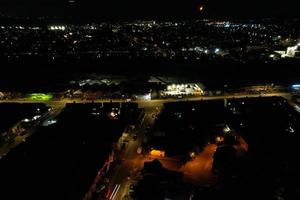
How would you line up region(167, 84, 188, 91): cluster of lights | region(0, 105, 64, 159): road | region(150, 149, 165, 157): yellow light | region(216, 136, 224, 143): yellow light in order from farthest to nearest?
region(167, 84, 188, 91): cluster of lights → region(216, 136, 224, 143): yellow light → region(0, 105, 64, 159): road → region(150, 149, 165, 157): yellow light

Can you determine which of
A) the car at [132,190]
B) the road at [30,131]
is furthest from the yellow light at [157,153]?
the road at [30,131]

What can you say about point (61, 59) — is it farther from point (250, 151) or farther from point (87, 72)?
point (250, 151)

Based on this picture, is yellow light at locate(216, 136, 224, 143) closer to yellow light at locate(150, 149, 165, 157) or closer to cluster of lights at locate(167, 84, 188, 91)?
yellow light at locate(150, 149, 165, 157)

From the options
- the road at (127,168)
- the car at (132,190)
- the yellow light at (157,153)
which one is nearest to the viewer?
the car at (132,190)

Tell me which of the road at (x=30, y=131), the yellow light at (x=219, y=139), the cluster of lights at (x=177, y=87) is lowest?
the yellow light at (x=219, y=139)

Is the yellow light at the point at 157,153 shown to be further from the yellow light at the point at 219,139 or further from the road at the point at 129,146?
the yellow light at the point at 219,139

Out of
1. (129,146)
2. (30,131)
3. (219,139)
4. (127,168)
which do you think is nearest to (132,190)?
(127,168)

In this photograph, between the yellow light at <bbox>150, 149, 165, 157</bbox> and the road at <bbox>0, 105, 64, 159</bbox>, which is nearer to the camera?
the yellow light at <bbox>150, 149, 165, 157</bbox>

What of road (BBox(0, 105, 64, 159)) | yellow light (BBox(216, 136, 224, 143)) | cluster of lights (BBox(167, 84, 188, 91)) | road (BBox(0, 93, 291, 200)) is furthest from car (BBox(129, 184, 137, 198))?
cluster of lights (BBox(167, 84, 188, 91))

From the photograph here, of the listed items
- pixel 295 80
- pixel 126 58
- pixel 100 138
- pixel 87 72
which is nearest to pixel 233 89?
pixel 295 80

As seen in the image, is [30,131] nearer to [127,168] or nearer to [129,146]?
[129,146]

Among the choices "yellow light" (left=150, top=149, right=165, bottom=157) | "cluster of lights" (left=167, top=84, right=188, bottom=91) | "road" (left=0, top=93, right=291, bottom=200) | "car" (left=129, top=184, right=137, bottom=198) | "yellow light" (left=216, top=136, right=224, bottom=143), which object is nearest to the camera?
"car" (left=129, top=184, right=137, bottom=198)
